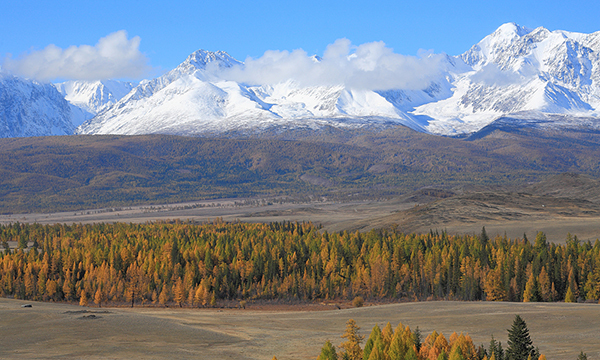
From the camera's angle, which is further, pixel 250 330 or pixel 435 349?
pixel 250 330

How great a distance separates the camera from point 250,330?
10356cm

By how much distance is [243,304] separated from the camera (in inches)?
6289

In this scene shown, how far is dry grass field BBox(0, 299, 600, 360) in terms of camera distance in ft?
270

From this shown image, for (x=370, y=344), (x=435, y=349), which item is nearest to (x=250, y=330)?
(x=370, y=344)

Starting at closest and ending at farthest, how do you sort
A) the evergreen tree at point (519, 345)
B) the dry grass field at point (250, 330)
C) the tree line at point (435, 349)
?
the tree line at point (435, 349) → the evergreen tree at point (519, 345) → the dry grass field at point (250, 330)

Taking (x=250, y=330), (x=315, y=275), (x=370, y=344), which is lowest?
(x=250, y=330)

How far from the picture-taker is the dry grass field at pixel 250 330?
8225 cm

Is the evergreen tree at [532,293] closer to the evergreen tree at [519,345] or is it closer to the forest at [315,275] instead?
the forest at [315,275]

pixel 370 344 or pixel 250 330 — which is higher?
pixel 370 344

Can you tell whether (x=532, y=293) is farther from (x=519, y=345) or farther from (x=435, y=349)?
(x=435, y=349)

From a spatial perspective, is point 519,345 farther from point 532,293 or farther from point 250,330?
point 532,293

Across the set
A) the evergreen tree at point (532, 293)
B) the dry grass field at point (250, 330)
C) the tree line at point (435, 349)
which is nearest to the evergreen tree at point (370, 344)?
the tree line at point (435, 349)

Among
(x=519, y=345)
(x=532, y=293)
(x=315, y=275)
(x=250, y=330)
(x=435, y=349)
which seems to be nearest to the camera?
(x=519, y=345)

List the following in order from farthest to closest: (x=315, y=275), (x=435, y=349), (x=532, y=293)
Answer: (x=315, y=275)
(x=532, y=293)
(x=435, y=349)
